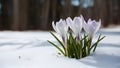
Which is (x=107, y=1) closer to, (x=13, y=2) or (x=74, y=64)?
(x=13, y=2)

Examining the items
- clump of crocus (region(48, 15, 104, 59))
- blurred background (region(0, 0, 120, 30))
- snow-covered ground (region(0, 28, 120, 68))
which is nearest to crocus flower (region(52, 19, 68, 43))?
clump of crocus (region(48, 15, 104, 59))

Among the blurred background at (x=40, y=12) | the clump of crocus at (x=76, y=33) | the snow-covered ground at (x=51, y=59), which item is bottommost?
the blurred background at (x=40, y=12)

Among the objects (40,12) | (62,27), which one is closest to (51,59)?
(62,27)

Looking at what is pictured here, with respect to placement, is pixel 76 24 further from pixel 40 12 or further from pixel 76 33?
pixel 40 12

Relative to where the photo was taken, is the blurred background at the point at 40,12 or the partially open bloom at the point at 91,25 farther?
the blurred background at the point at 40,12

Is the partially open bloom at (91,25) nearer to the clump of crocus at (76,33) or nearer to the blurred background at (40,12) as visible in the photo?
the clump of crocus at (76,33)

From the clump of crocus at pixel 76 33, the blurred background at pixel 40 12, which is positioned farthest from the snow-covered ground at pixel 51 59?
the blurred background at pixel 40 12

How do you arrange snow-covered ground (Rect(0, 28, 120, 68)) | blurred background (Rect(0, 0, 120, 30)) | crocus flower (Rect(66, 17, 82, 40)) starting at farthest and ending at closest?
blurred background (Rect(0, 0, 120, 30))
crocus flower (Rect(66, 17, 82, 40))
snow-covered ground (Rect(0, 28, 120, 68))

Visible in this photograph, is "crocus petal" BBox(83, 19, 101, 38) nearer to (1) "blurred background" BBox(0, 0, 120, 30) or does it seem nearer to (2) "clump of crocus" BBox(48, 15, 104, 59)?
(2) "clump of crocus" BBox(48, 15, 104, 59)
